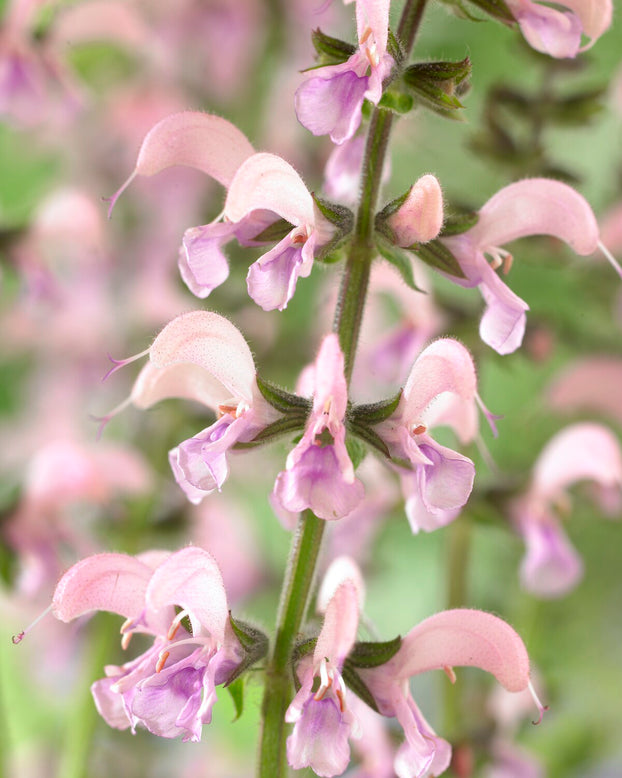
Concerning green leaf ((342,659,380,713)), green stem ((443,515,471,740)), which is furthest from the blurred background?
green leaf ((342,659,380,713))

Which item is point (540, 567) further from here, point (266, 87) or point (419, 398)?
point (266, 87)

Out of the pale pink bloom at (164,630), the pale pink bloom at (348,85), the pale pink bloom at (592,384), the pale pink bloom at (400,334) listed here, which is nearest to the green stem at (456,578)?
the pale pink bloom at (400,334)

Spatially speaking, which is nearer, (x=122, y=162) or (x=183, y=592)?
(x=183, y=592)

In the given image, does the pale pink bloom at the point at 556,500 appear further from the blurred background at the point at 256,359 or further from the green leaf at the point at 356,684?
the green leaf at the point at 356,684

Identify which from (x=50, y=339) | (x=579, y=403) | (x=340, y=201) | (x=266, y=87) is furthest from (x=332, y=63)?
(x=50, y=339)

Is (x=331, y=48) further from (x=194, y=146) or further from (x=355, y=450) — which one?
(x=355, y=450)

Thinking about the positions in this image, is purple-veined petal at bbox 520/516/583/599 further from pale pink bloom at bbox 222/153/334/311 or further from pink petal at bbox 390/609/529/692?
pale pink bloom at bbox 222/153/334/311
